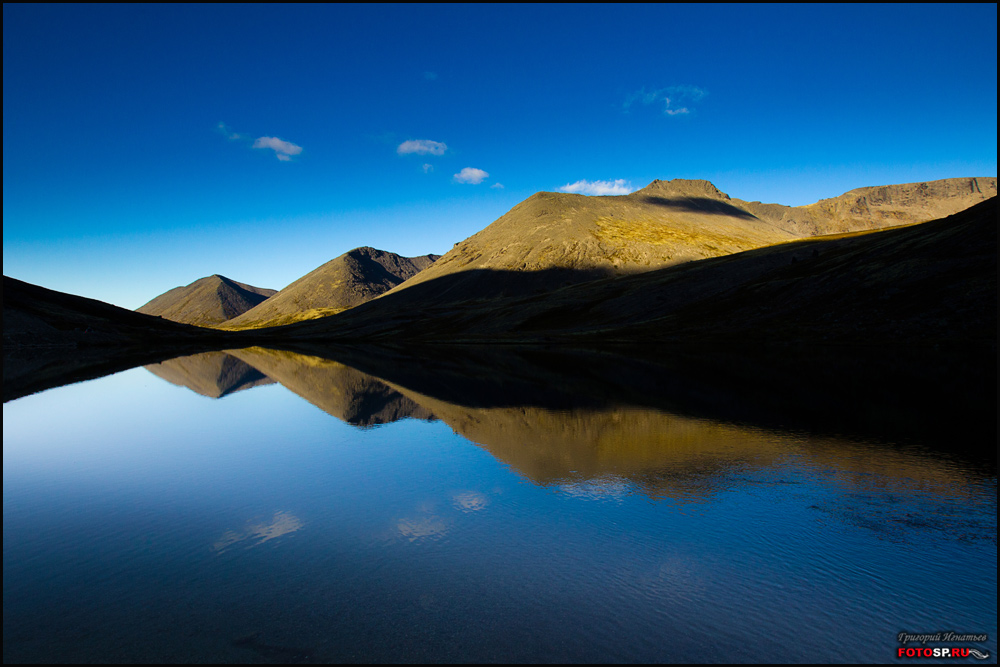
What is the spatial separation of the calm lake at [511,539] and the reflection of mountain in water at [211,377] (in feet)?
84.4

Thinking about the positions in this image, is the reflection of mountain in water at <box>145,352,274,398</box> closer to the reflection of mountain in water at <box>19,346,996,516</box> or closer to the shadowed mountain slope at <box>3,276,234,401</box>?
the reflection of mountain in water at <box>19,346,996,516</box>

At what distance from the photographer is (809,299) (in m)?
105

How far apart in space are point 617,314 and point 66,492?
5356 inches

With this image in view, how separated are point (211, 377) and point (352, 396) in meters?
35.3

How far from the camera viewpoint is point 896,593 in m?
11.0

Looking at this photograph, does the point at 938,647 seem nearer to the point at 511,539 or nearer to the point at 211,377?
the point at 511,539

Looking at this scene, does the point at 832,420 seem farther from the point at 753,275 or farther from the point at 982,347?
the point at 753,275

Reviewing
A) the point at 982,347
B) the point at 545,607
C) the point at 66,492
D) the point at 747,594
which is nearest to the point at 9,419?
the point at 66,492

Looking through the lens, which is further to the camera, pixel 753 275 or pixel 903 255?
pixel 753 275

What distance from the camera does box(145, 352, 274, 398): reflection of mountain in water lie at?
58575mm

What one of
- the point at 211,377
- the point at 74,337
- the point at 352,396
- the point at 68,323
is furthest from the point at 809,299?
the point at 68,323

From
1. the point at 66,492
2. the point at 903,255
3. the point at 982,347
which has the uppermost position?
the point at 903,255

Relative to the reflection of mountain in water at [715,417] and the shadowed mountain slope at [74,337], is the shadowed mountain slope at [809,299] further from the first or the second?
the shadowed mountain slope at [74,337]

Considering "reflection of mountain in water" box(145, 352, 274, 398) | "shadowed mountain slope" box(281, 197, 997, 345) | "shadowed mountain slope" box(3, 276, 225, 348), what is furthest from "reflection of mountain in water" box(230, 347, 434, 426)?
"shadowed mountain slope" box(3, 276, 225, 348)
